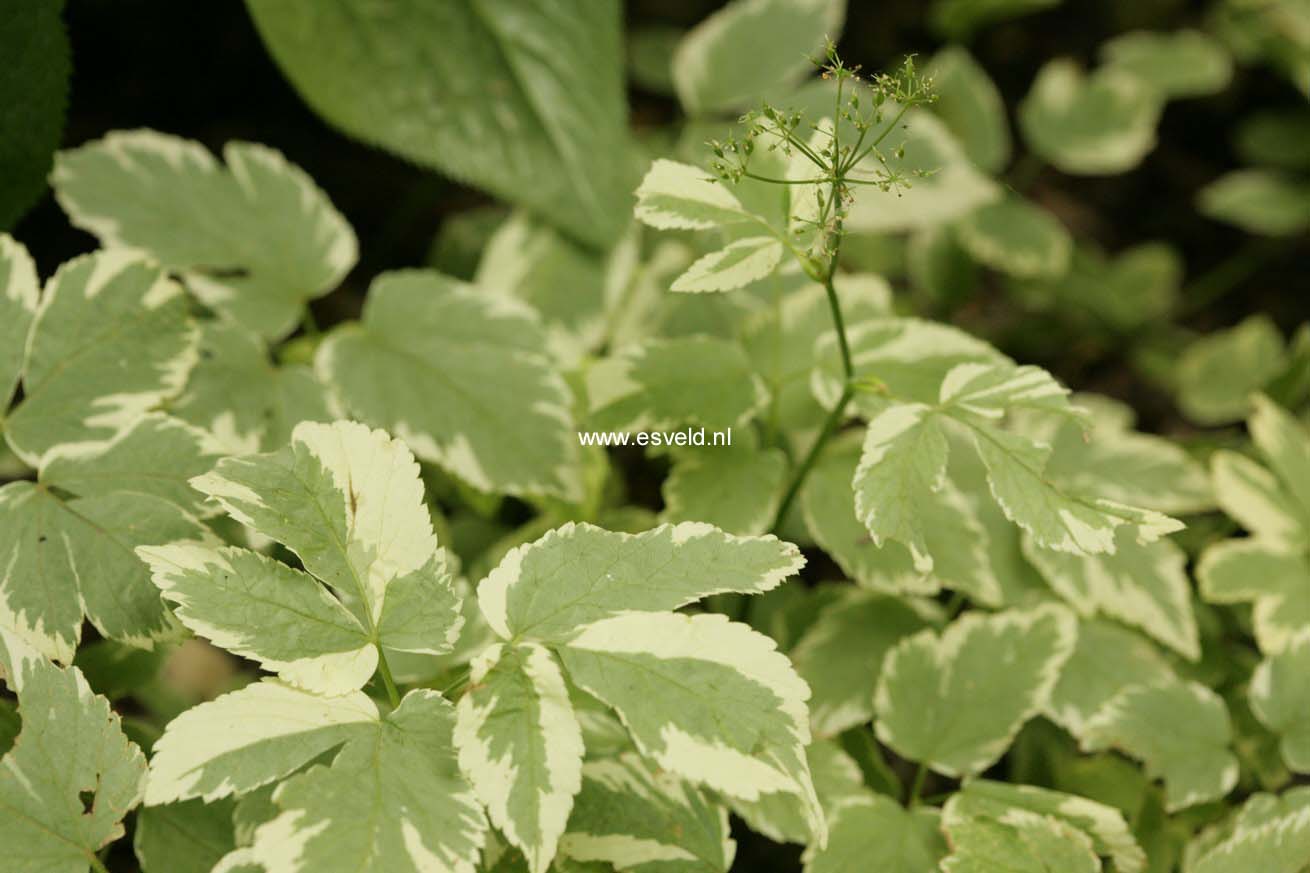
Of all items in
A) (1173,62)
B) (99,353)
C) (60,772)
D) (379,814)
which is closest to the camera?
(379,814)

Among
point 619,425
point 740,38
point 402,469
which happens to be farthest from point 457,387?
point 740,38

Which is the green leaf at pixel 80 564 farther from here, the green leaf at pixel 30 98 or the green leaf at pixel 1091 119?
the green leaf at pixel 1091 119

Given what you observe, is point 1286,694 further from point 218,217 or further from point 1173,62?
point 1173,62

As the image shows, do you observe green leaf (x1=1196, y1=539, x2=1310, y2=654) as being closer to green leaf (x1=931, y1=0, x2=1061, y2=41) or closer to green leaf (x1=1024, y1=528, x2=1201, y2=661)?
green leaf (x1=1024, y1=528, x2=1201, y2=661)

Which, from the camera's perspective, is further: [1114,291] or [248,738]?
[1114,291]

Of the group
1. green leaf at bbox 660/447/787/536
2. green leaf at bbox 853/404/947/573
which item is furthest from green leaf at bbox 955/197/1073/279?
green leaf at bbox 853/404/947/573

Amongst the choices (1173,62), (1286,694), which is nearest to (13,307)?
(1286,694)

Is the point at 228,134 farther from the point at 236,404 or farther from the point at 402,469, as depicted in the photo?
the point at 402,469
